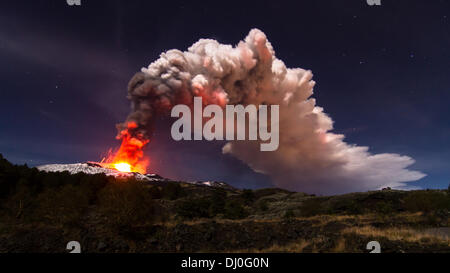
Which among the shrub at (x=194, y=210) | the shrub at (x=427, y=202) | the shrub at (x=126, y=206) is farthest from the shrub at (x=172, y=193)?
the shrub at (x=427, y=202)

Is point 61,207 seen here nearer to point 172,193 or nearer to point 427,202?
point 427,202

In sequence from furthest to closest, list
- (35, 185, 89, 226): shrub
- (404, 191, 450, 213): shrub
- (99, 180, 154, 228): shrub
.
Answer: (404, 191, 450, 213): shrub
(35, 185, 89, 226): shrub
(99, 180, 154, 228): shrub

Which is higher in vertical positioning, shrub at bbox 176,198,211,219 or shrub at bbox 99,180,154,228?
shrub at bbox 99,180,154,228

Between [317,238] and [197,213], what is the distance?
1972cm

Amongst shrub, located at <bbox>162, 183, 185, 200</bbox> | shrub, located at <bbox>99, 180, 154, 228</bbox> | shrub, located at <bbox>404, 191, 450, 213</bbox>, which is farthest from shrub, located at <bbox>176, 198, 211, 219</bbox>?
shrub, located at <bbox>162, 183, 185, 200</bbox>

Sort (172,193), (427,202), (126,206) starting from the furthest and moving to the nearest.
Answer: (172,193) → (427,202) → (126,206)

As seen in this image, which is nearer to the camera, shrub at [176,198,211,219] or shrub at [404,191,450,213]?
shrub at [404,191,450,213]

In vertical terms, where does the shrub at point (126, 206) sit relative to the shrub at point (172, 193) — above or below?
above

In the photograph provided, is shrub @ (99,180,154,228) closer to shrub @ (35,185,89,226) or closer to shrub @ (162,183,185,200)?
shrub @ (35,185,89,226)

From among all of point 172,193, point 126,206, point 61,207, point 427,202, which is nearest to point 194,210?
point 126,206

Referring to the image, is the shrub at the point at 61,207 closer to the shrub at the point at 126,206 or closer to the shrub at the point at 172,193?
the shrub at the point at 126,206
